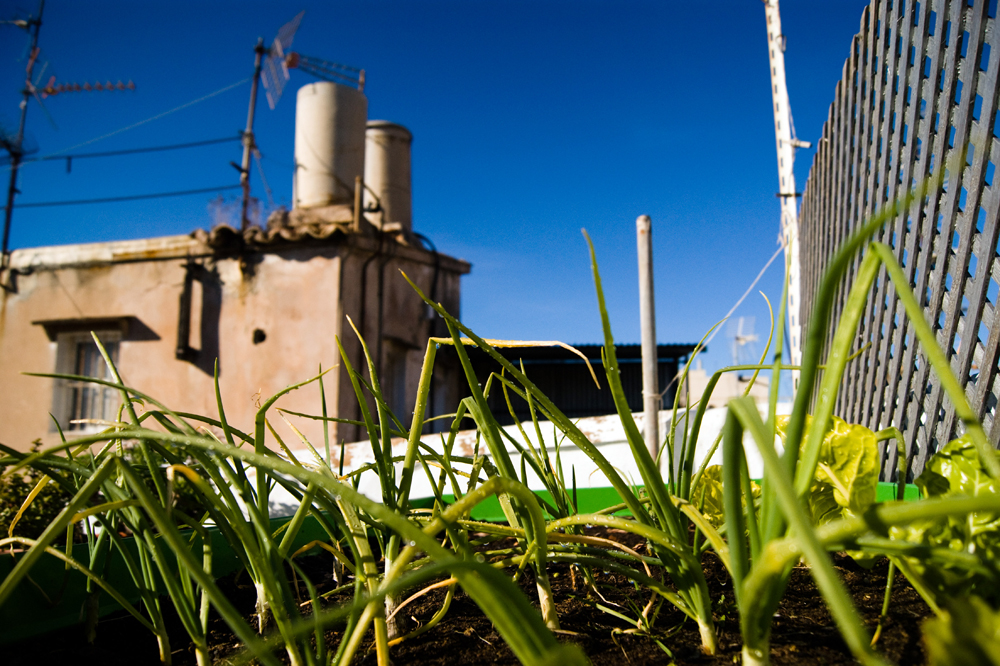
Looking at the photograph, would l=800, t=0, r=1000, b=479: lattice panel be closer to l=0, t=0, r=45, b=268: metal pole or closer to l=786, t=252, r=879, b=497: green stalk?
l=786, t=252, r=879, b=497: green stalk

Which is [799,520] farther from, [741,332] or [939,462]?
[741,332]

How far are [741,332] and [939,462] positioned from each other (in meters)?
6.26

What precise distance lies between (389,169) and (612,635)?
882 centimetres

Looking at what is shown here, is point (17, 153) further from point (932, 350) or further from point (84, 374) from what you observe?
point (932, 350)

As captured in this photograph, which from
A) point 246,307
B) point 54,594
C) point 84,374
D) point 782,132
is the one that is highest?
point 782,132

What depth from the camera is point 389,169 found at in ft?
28.9

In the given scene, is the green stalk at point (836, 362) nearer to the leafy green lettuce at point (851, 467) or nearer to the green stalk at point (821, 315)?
the green stalk at point (821, 315)

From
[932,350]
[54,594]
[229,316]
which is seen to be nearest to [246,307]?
[229,316]

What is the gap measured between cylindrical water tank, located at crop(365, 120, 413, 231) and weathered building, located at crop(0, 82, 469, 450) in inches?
5.0

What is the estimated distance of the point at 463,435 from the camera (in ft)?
7.53

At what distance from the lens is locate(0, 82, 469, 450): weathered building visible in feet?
22.5

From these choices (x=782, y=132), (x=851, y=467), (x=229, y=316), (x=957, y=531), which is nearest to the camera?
(x=957, y=531)

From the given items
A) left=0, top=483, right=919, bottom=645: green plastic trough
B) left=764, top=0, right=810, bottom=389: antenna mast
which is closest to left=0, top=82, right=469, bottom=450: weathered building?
left=764, top=0, right=810, bottom=389: antenna mast

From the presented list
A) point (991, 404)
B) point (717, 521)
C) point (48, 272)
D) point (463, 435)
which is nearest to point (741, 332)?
point (463, 435)
